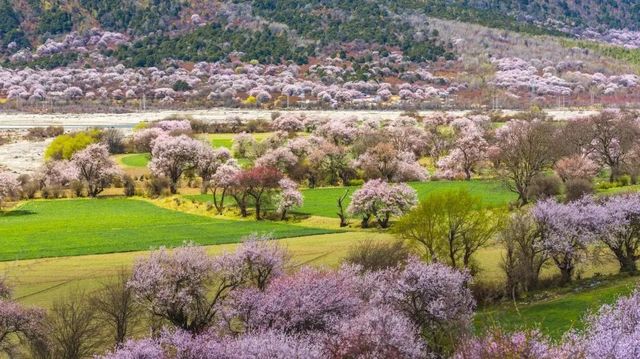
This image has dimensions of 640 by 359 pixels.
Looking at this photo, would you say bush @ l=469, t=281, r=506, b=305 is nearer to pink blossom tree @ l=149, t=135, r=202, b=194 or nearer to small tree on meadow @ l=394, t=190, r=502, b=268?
small tree on meadow @ l=394, t=190, r=502, b=268

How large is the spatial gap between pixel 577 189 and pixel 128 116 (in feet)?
370

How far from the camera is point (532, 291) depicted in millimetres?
38219

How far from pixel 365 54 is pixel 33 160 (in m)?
120

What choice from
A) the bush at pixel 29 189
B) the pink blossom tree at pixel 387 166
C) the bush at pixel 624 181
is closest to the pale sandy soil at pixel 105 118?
the bush at pixel 29 189

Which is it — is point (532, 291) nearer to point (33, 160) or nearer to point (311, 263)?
point (311, 263)

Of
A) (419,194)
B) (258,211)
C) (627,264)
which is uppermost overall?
(627,264)

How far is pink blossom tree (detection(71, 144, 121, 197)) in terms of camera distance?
2918 inches

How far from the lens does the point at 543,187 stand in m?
59.8

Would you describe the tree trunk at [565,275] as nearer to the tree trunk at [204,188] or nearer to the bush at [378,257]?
the bush at [378,257]

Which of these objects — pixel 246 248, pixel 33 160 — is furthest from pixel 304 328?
pixel 33 160

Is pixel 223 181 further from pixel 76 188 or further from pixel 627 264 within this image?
pixel 627 264

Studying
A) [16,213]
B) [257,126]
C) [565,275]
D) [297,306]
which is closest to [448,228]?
[565,275]

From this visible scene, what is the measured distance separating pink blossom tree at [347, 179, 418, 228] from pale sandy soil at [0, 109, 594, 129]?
76.8m

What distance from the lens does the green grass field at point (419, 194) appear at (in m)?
61.8
